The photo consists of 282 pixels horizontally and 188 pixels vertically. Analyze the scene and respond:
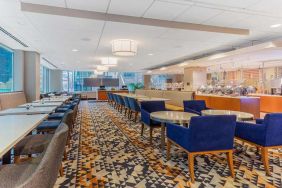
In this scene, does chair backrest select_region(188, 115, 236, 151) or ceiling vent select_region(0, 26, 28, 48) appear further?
ceiling vent select_region(0, 26, 28, 48)

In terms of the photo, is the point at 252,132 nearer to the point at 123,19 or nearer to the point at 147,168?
the point at 147,168

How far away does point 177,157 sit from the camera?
340 centimetres

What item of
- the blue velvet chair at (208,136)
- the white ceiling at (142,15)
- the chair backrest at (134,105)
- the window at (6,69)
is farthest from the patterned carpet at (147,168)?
the window at (6,69)

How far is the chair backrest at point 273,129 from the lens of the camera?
8.94 feet

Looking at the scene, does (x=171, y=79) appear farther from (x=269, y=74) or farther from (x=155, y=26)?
(x=155, y=26)

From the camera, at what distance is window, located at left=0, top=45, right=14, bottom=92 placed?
23.6ft

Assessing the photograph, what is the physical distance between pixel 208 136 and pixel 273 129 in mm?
1017

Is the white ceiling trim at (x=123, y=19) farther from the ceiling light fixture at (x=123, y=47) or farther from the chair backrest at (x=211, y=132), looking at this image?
the chair backrest at (x=211, y=132)

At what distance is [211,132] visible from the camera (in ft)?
8.35

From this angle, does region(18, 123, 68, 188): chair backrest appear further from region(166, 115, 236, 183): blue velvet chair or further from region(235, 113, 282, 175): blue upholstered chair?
region(235, 113, 282, 175): blue upholstered chair

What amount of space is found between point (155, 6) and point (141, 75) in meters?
16.6

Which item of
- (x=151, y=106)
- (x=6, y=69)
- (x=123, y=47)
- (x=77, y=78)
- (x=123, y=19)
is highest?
(x=123, y=19)

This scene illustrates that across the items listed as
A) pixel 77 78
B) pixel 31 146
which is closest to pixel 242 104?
pixel 31 146

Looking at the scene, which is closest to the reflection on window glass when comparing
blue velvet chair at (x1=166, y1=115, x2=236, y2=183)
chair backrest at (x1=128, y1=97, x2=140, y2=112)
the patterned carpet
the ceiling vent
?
the ceiling vent
